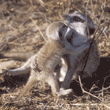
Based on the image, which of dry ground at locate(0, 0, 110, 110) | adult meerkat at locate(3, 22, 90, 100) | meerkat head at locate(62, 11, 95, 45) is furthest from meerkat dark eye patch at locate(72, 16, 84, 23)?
adult meerkat at locate(3, 22, 90, 100)

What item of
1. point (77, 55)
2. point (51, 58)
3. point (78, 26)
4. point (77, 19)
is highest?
point (77, 19)

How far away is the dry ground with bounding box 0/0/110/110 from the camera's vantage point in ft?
6.76

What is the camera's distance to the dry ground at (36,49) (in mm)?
2061

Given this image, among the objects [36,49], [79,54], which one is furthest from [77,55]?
[36,49]

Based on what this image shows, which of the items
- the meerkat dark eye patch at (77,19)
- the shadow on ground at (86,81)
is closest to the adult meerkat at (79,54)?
the meerkat dark eye patch at (77,19)

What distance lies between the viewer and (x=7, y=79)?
7.49ft

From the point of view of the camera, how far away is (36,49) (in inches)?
131

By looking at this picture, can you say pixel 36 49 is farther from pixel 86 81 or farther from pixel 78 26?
pixel 86 81

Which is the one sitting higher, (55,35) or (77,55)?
(55,35)

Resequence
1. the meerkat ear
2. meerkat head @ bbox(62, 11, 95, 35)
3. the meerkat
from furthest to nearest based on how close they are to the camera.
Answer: meerkat head @ bbox(62, 11, 95, 35) < the meerkat < the meerkat ear

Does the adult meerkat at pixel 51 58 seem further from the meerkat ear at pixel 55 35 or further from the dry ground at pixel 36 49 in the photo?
the dry ground at pixel 36 49

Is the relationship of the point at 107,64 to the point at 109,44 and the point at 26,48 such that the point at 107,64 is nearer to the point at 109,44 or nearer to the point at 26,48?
the point at 109,44

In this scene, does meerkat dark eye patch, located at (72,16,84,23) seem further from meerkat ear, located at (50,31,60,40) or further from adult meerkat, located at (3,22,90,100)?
meerkat ear, located at (50,31,60,40)

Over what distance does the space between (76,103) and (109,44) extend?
1762mm
